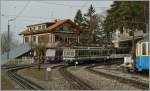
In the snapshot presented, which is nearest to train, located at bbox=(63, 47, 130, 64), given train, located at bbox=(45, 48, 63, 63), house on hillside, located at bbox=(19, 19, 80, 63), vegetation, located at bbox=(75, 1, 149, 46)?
vegetation, located at bbox=(75, 1, 149, 46)

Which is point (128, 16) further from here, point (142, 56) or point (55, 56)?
point (142, 56)

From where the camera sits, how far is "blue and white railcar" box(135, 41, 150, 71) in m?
25.6

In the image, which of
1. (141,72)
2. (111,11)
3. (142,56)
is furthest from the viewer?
(111,11)

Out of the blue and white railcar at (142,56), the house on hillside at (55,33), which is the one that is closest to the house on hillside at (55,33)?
the house on hillside at (55,33)

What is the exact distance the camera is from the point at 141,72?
29047 millimetres

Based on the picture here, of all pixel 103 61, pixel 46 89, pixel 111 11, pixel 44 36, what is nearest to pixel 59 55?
pixel 103 61

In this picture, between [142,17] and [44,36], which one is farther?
[44,36]

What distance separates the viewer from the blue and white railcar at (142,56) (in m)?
25.6

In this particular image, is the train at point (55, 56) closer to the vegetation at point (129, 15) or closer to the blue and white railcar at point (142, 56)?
the vegetation at point (129, 15)

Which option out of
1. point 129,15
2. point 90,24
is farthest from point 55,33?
point 129,15

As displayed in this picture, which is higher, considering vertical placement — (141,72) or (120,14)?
(120,14)

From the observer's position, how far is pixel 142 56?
86.8 feet

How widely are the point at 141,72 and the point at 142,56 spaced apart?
2880 mm

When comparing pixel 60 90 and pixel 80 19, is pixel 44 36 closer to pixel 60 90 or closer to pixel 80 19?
pixel 80 19
